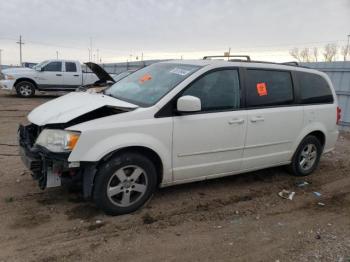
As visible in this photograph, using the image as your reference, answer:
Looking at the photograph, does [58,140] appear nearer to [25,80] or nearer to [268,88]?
[268,88]

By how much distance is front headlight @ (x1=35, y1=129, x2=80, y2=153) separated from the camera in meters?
3.62

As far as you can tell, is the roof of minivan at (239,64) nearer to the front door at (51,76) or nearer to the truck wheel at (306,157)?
the truck wheel at (306,157)

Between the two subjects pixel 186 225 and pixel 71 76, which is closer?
pixel 186 225

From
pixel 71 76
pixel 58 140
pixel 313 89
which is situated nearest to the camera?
pixel 58 140

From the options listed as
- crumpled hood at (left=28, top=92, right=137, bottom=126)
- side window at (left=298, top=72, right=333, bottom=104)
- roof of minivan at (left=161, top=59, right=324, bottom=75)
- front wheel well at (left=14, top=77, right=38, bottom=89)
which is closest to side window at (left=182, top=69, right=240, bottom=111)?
roof of minivan at (left=161, top=59, right=324, bottom=75)

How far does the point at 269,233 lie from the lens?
12.7 feet

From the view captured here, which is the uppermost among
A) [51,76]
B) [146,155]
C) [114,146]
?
[51,76]

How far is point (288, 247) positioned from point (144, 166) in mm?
1723

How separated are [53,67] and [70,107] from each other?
13.3 m

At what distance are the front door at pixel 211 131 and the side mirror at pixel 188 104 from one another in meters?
0.18

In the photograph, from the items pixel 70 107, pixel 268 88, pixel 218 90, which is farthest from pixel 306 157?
pixel 70 107

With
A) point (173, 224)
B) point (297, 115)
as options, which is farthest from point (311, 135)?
point (173, 224)

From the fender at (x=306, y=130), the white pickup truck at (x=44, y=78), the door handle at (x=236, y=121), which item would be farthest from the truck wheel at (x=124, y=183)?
the white pickup truck at (x=44, y=78)

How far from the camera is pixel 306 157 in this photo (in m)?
5.80
